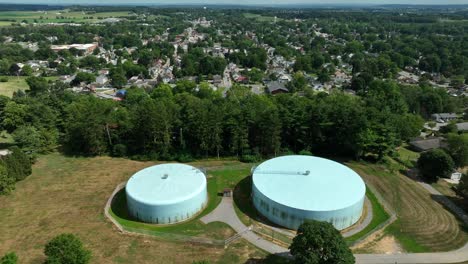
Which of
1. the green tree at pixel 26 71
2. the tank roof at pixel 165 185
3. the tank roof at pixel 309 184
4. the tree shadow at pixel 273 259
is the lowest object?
the tree shadow at pixel 273 259

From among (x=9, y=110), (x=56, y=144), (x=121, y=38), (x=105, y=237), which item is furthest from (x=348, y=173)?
(x=121, y=38)

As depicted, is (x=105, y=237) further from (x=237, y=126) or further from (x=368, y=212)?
(x=368, y=212)

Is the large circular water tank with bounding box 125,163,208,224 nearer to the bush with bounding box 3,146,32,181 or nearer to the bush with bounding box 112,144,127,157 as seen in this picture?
the bush with bounding box 112,144,127,157

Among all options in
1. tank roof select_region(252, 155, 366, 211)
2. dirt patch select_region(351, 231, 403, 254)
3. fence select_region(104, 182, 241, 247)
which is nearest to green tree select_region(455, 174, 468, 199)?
tank roof select_region(252, 155, 366, 211)

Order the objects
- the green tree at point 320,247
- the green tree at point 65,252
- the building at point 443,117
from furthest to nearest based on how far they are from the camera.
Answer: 1. the building at point 443,117
2. the green tree at point 65,252
3. the green tree at point 320,247

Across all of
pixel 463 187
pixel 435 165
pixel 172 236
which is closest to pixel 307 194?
pixel 172 236

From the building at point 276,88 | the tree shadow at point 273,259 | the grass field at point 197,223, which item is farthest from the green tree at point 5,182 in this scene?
the building at point 276,88

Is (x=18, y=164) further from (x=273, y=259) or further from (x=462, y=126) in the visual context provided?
(x=462, y=126)

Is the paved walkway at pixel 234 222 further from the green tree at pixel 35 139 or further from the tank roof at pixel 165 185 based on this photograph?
the green tree at pixel 35 139
